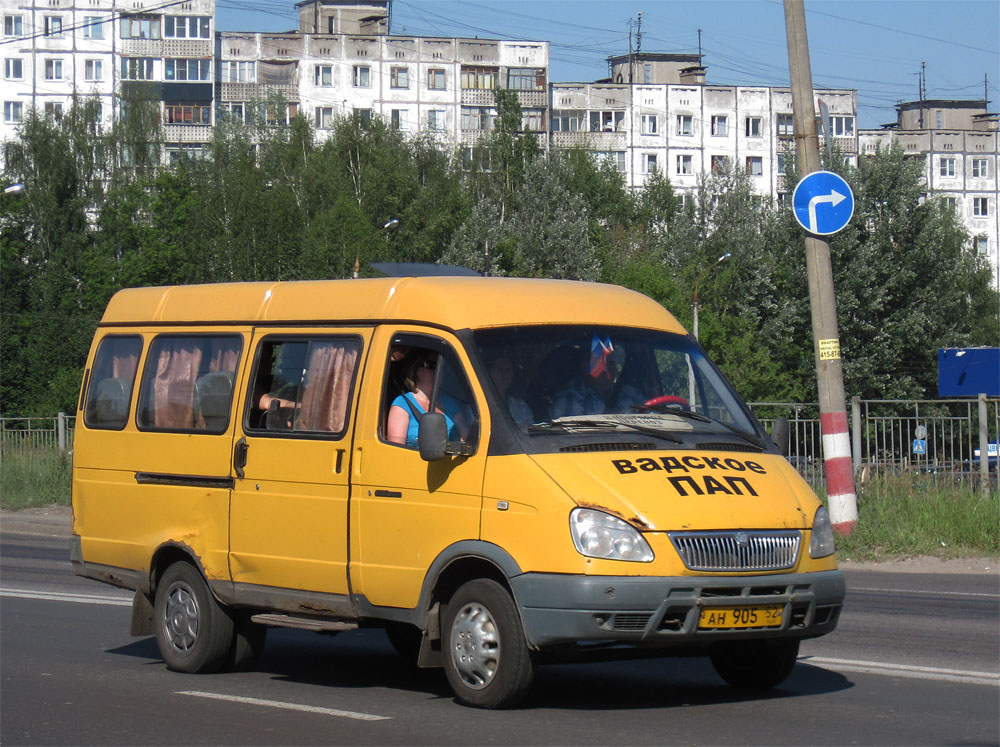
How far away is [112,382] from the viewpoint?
1016 centimetres

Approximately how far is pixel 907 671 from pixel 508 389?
3030 millimetres

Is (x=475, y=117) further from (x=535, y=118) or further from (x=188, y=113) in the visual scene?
(x=188, y=113)

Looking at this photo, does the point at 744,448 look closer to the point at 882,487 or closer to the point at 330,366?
the point at 330,366

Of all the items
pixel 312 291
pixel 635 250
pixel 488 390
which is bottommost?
pixel 488 390

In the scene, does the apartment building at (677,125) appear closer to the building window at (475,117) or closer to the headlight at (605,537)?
the building window at (475,117)

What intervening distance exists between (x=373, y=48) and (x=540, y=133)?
487 inches

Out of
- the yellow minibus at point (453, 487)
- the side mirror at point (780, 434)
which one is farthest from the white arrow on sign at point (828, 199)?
the side mirror at point (780, 434)

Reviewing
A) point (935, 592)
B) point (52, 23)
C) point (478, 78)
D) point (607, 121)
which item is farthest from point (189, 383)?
point (607, 121)

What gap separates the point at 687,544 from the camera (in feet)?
23.2

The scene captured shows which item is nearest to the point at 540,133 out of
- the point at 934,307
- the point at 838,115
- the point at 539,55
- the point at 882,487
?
the point at 539,55

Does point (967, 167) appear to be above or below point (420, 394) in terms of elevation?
above

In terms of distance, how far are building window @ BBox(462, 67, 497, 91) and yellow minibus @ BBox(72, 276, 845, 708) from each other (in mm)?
91056

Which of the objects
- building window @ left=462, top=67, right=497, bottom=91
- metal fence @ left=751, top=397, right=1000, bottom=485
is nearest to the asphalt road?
metal fence @ left=751, top=397, right=1000, bottom=485

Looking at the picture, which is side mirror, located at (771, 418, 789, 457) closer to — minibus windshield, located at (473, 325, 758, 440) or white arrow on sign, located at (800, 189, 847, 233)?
minibus windshield, located at (473, 325, 758, 440)
